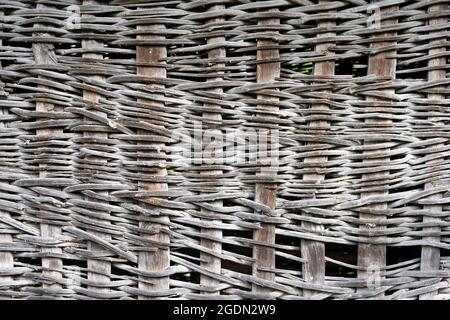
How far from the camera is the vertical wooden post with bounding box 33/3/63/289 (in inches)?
32.9

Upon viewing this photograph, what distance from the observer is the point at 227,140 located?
82 cm

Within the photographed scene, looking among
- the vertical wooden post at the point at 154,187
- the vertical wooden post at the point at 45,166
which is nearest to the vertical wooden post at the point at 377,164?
the vertical wooden post at the point at 154,187

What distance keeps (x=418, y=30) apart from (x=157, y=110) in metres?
0.56

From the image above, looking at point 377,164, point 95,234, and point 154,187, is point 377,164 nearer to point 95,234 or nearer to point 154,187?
point 154,187

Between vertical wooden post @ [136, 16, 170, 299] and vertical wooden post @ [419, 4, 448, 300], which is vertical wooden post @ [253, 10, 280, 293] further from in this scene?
vertical wooden post @ [419, 4, 448, 300]

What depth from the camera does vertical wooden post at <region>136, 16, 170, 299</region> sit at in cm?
82

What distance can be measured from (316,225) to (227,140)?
260 millimetres

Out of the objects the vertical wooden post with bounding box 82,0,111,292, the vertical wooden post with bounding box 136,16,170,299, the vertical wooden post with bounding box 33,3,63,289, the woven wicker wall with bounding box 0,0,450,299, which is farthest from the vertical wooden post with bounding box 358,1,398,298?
the vertical wooden post with bounding box 33,3,63,289

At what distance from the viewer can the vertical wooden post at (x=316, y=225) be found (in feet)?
2.66

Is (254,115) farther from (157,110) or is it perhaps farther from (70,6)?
(70,6)

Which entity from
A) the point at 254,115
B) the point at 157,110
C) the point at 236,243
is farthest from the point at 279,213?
the point at 157,110

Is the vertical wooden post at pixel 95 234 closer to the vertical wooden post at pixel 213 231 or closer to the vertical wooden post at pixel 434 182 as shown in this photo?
the vertical wooden post at pixel 213 231

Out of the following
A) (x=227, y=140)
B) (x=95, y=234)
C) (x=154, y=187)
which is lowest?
(x=95, y=234)

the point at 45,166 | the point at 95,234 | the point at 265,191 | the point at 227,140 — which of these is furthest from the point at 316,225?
the point at 45,166
